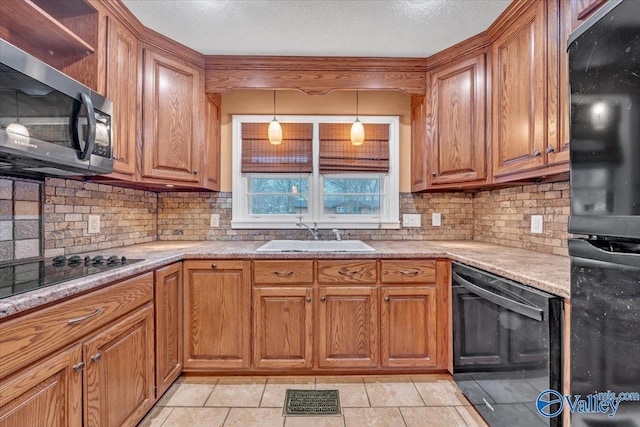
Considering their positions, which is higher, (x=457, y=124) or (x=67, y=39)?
(x=67, y=39)

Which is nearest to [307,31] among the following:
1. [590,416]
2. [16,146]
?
[16,146]

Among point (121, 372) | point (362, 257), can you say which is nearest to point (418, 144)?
point (362, 257)

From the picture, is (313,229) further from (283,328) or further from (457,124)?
(457,124)

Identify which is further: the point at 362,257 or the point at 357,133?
the point at 357,133

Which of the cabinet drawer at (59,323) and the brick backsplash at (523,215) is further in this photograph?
the brick backsplash at (523,215)

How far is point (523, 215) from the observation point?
209 cm

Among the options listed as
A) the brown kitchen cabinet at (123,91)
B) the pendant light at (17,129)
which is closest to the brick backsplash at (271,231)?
the brown kitchen cabinet at (123,91)

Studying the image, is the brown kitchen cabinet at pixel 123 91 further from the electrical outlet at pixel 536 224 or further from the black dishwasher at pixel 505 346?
the electrical outlet at pixel 536 224

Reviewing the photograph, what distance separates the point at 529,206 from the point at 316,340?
165 cm

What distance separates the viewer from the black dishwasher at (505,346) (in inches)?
44.4

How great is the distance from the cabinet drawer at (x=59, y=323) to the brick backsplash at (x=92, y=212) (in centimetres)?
68

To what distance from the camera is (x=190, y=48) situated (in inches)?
86.2

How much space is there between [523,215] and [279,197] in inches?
73.1

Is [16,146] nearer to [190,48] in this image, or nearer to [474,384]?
[190,48]
